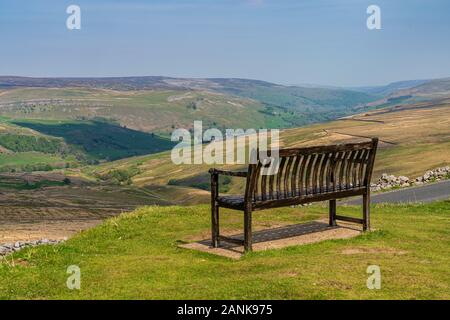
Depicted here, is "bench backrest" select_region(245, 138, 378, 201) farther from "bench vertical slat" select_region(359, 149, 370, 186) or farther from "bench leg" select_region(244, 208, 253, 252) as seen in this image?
"bench leg" select_region(244, 208, 253, 252)

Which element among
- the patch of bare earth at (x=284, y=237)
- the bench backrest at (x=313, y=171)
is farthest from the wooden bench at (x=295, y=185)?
the patch of bare earth at (x=284, y=237)

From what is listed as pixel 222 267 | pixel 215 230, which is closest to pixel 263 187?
pixel 215 230

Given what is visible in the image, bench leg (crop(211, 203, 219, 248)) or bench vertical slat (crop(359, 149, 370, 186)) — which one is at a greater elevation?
bench vertical slat (crop(359, 149, 370, 186))

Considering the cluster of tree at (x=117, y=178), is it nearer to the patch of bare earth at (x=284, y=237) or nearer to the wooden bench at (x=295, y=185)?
the patch of bare earth at (x=284, y=237)

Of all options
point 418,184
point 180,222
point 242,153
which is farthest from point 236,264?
point 242,153

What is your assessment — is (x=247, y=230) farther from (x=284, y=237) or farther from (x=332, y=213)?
(x=332, y=213)

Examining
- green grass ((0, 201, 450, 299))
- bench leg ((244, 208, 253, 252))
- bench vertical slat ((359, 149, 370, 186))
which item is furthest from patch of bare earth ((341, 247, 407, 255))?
bench vertical slat ((359, 149, 370, 186))

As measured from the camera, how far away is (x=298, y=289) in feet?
29.7

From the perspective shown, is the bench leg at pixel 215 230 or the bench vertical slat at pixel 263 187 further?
the bench leg at pixel 215 230

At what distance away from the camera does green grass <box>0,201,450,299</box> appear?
9164 mm

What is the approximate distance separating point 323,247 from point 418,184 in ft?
59.0

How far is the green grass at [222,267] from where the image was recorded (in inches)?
361

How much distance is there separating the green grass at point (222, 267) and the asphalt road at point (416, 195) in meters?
8.40
